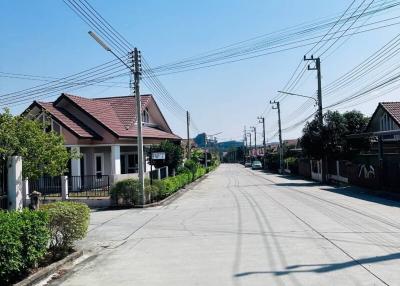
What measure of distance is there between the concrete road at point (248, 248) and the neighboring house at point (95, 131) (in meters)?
12.0

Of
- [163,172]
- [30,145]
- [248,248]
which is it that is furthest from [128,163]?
[248,248]

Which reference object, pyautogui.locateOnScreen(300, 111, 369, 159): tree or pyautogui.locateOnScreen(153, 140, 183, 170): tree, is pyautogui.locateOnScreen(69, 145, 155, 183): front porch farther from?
pyautogui.locateOnScreen(300, 111, 369, 159): tree

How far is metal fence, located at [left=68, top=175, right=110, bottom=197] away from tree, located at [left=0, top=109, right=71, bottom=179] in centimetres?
1008

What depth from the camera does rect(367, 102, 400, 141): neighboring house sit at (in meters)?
39.8

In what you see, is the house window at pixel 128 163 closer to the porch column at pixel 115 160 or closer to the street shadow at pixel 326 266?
the porch column at pixel 115 160

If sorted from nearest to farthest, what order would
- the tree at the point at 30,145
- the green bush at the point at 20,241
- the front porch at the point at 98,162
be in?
the green bush at the point at 20,241
the tree at the point at 30,145
the front porch at the point at 98,162

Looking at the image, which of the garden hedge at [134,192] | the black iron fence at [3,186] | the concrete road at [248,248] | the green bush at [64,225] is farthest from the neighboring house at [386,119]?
the black iron fence at [3,186]

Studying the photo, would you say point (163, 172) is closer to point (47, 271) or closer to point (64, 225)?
point (64, 225)

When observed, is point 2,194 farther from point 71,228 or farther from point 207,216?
point 207,216

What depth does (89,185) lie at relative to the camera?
1145 inches

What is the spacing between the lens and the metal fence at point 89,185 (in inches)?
1055

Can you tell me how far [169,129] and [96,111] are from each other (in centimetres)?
1219

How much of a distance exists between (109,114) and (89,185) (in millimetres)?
8942

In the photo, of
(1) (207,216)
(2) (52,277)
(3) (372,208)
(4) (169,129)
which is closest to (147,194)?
(1) (207,216)
